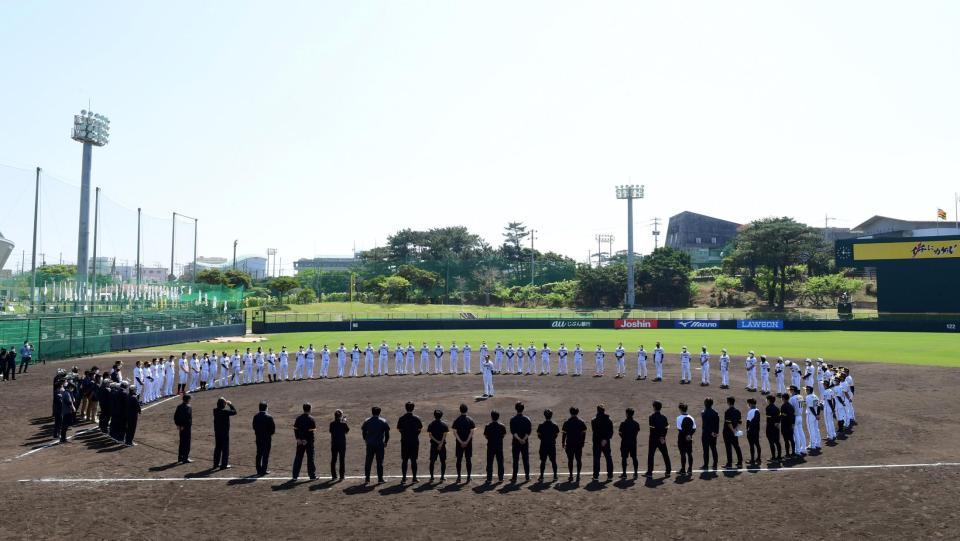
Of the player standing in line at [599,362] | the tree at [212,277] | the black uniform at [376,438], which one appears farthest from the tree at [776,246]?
the black uniform at [376,438]

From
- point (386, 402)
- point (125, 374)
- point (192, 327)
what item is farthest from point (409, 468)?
point (192, 327)

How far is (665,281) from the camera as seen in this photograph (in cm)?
9425

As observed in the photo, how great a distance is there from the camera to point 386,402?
23031mm

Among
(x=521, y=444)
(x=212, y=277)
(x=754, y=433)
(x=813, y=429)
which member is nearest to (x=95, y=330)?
(x=521, y=444)

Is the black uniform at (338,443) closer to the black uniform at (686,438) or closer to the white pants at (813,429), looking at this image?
the black uniform at (686,438)

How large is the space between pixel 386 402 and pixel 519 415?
10.9 meters

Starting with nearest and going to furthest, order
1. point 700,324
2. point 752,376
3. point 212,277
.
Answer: point 752,376
point 700,324
point 212,277

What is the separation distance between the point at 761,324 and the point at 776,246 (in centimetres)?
2705

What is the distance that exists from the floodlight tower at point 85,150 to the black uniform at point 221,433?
138 feet

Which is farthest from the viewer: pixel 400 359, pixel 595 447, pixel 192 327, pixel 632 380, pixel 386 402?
pixel 192 327

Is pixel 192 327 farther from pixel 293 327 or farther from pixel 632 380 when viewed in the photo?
pixel 632 380

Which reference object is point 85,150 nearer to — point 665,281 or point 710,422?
point 710,422

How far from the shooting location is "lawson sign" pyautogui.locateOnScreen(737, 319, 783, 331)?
62.9 metres

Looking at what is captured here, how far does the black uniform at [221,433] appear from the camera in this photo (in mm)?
13719
